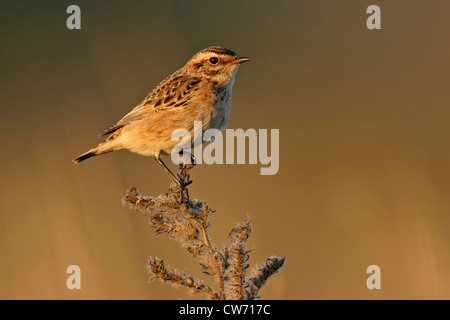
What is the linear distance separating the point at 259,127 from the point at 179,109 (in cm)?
313

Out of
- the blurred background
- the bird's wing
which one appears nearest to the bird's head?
the bird's wing

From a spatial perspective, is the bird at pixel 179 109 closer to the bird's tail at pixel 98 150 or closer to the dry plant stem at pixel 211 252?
the bird's tail at pixel 98 150

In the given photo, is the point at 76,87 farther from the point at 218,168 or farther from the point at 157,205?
the point at 157,205

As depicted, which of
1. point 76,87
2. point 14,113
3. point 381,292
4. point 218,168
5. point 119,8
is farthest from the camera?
point 119,8

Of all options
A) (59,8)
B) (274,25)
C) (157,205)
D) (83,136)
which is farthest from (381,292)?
(59,8)

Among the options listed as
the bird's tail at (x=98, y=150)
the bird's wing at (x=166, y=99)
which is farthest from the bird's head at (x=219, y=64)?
the bird's tail at (x=98, y=150)

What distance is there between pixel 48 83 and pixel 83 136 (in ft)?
5.46

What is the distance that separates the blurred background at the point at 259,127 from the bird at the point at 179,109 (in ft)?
3.14

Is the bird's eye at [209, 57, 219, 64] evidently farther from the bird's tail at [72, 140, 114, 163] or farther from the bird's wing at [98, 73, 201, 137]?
the bird's tail at [72, 140, 114, 163]

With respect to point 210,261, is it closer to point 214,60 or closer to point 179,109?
point 179,109

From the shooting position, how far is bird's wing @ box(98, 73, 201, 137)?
544 centimetres

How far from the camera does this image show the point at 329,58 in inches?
420

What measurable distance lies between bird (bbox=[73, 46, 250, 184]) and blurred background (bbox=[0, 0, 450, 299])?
957 mm

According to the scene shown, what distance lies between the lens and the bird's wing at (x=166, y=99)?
214 inches
